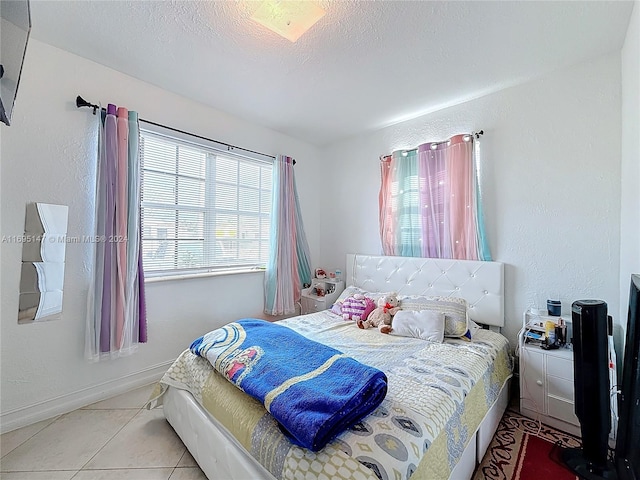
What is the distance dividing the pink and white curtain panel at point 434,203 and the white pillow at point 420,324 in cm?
76

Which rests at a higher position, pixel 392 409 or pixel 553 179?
pixel 553 179

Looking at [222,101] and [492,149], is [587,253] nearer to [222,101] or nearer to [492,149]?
[492,149]

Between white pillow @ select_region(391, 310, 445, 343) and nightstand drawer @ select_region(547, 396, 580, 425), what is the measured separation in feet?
2.64

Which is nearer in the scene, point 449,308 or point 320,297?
point 449,308

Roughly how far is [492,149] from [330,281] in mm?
2301

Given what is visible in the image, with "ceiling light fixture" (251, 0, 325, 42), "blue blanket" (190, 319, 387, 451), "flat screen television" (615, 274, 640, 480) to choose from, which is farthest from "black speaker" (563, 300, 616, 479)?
"ceiling light fixture" (251, 0, 325, 42)

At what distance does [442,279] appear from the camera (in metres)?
2.69

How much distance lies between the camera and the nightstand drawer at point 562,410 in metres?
1.85

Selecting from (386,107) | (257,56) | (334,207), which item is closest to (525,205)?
(386,107)

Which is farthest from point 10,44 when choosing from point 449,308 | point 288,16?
point 449,308

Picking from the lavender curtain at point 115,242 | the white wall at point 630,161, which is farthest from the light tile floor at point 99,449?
the white wall at point 630,161

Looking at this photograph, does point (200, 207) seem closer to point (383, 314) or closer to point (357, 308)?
point (357, 308)

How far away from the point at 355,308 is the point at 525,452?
1.52 metres

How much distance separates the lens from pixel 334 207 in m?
3.85
